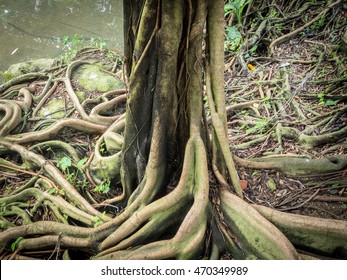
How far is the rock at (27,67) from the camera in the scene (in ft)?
13.9

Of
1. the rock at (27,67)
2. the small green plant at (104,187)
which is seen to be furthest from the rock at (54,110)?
the small green plant at (104,187)

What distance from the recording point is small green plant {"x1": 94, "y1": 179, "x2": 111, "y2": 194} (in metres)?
2.52

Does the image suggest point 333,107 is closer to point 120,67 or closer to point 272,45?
point 272,45

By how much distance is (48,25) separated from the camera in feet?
16.6

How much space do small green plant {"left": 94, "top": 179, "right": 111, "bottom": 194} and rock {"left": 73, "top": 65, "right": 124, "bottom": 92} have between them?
1.43 metres

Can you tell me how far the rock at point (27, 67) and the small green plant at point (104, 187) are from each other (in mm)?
2435

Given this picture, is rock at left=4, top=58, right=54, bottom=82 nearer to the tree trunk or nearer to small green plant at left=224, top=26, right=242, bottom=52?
small green plant at left=224, top=26, right=242, bottom=52

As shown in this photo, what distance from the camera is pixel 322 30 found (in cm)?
394

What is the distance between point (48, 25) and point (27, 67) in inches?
43.9

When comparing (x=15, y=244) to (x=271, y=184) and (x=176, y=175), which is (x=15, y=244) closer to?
(x=176, y=175)

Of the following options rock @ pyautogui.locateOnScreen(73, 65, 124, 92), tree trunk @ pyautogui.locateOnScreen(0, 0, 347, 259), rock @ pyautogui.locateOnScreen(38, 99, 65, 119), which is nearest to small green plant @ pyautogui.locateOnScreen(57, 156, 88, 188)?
tree trunk @ pyautogui.locateOnScreen(0, 0, 347, 259)

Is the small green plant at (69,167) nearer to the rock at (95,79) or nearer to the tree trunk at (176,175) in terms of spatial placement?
the tree trunk at (176,175)

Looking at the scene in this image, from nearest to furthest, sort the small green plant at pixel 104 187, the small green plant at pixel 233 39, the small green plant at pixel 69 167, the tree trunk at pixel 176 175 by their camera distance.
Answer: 1. the tree trunk at pixel 176 175
2. the small green plant at pixel 104 187
3. the small green plant at pixel 69 167
4. the small green plant at pixel 233 39
